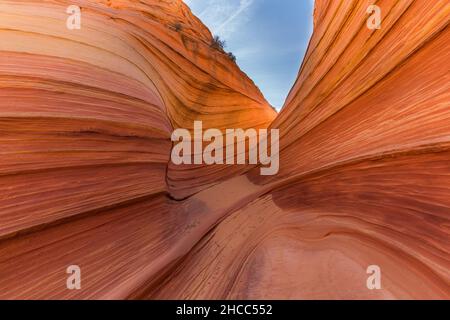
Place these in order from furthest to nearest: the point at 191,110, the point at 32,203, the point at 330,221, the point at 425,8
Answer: the point at 191,110, the point at 330,221, the point at 425,8, the point at 32,203

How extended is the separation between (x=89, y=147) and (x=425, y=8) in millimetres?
2731

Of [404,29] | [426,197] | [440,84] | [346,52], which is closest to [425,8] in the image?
[404,29]

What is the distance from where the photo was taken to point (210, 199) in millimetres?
3447

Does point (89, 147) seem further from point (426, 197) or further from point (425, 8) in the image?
point (425, 8)

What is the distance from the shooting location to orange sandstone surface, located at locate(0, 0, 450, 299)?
1.62 meters

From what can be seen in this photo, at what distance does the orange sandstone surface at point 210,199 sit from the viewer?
1617mm

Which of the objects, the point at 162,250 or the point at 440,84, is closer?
the point at 440,84

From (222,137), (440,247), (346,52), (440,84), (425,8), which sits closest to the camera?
(440,247)

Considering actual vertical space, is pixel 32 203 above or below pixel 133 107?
below

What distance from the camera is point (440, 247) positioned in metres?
1.50

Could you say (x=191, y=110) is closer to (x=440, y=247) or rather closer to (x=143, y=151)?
(x=143, y=151)

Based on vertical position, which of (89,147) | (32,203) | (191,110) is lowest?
(32,203)

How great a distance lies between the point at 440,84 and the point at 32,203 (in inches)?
108

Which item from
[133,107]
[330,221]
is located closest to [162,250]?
[133,107]
